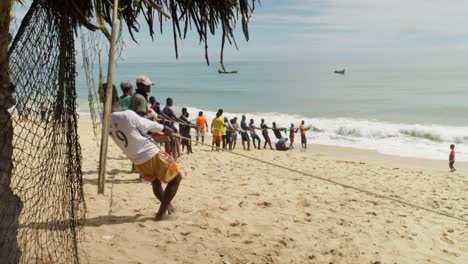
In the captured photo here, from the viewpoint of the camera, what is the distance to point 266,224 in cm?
527

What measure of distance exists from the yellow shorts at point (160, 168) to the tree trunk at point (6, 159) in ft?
5.88

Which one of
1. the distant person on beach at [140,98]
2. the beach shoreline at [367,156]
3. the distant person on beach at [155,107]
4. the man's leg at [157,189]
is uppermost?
the distant person on beach at [140,98]

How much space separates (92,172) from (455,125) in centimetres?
2581

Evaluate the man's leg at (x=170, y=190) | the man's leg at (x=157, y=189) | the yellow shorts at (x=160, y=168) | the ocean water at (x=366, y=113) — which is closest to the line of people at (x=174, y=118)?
the yellow shorts at (x=160, y=168)

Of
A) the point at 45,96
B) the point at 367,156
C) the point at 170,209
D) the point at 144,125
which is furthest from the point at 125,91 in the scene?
the point at 367,156

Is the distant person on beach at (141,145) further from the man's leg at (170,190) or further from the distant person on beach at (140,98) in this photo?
the distant person on beach at (140,98)

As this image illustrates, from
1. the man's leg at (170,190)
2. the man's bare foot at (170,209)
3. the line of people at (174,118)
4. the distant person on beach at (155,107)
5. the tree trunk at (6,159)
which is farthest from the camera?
the distant person on beach at (155,107)

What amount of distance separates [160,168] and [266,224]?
4.57ft

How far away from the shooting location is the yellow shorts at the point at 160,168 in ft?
15.1

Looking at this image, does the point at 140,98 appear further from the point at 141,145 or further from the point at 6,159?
the point at 6,159

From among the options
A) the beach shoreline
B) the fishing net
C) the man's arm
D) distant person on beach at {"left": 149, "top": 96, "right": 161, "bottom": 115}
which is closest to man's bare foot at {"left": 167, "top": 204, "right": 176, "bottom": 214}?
the man's arm

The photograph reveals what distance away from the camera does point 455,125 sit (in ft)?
94.1

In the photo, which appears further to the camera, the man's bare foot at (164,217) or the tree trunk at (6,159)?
the man's bare foot at (164,217)

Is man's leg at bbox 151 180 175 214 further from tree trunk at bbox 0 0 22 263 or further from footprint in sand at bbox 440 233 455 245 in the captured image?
footprint in sand at bbox 440 233 455 245
